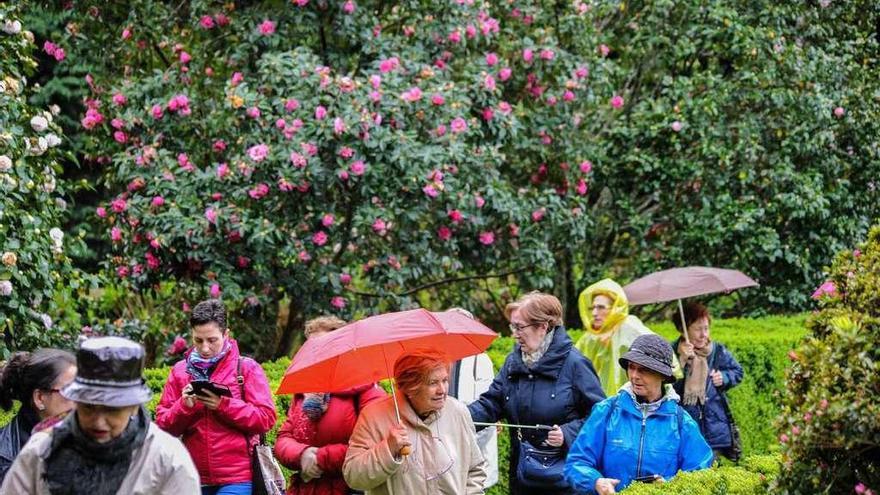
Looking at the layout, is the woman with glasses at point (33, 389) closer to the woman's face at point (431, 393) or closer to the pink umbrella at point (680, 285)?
the woman's face at point (431, 393)

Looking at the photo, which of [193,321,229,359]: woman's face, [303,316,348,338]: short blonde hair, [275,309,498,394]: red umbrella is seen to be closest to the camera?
[275,309,498,394]: red umbrella

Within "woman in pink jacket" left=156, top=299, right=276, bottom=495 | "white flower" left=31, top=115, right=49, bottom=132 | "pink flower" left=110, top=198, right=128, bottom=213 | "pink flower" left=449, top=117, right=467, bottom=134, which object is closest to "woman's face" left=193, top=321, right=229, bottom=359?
"woman in pink jacket" left=156, top=299, right=276, bottom=495

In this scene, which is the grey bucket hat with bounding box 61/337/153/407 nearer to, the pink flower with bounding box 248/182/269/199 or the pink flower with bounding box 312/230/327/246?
the pink flower with bounding box 248/182/269/199

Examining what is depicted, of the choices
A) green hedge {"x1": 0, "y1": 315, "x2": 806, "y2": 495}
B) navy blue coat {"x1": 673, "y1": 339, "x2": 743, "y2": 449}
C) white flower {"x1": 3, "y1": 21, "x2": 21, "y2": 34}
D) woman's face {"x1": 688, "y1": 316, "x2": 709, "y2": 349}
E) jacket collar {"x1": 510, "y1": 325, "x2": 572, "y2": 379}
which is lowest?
green hedge {"x1": 0, "y1": 315, "x2": 806, "y2": 495}

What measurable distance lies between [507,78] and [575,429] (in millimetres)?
5693

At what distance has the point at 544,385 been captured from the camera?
6617 mm

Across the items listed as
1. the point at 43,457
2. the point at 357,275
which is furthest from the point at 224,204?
the point at 43,457

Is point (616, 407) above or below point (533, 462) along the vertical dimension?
above

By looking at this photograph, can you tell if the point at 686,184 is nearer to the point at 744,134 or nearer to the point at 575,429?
the point at 744,134

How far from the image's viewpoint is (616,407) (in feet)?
18.5

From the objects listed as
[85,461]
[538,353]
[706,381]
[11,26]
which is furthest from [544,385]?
[11,26]

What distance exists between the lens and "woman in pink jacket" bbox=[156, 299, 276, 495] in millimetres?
5941

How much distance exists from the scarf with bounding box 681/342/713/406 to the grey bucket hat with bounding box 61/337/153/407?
482 cm

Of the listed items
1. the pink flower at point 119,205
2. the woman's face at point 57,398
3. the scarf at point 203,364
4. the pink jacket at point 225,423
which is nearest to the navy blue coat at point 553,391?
the pink jacket at point 225,423
